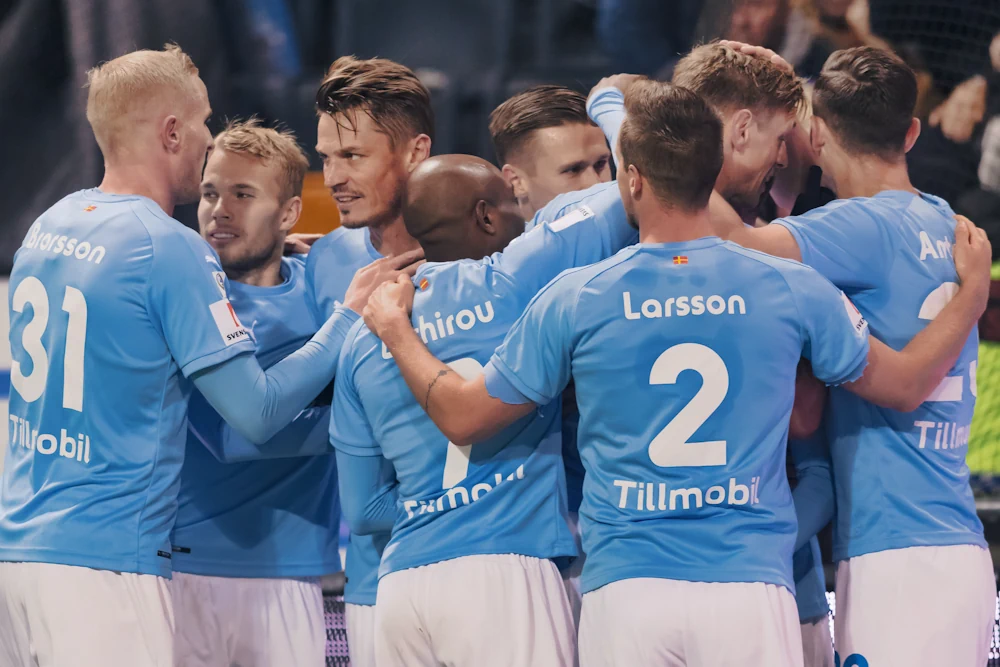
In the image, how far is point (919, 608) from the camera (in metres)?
2.73

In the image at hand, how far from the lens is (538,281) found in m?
2.79

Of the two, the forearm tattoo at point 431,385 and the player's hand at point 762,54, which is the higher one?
the player's hand at point 762,54

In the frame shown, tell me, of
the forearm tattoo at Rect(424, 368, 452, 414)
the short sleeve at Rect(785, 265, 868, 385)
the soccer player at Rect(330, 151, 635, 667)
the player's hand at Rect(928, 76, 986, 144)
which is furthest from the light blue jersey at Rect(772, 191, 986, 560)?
the player's hand at Rect(928, 76, 986, 144)

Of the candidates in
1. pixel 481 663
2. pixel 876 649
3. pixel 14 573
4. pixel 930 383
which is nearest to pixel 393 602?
pixel 481 663

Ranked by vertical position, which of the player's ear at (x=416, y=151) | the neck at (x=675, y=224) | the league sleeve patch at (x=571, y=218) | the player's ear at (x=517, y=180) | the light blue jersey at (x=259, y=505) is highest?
the neck at (x=675, y=224)

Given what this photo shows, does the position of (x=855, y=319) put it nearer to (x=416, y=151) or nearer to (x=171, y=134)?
(x=416, y=151)

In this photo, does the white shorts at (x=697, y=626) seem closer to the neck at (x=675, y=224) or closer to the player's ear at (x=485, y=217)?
the neck at (x=675, y=224)

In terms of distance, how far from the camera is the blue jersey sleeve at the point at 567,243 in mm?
2779

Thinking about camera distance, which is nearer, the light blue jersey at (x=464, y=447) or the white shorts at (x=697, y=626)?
the white shorts at (x=697, y=626)

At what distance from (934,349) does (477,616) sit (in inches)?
50.0

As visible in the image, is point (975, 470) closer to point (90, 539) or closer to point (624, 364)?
point (624, 364)

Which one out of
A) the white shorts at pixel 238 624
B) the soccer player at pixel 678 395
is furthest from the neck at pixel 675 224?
A: the white shorts at pixel 238 624

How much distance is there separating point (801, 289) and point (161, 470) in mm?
1649

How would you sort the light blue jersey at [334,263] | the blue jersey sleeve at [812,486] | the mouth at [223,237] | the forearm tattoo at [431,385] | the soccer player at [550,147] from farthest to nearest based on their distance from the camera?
the soccer player at [550,147] < the mouth at [223,237] < the light blue jersey at [334,263] < the blue jersey sleeve at [812,486] < the forearm tattoo at [431,385]
